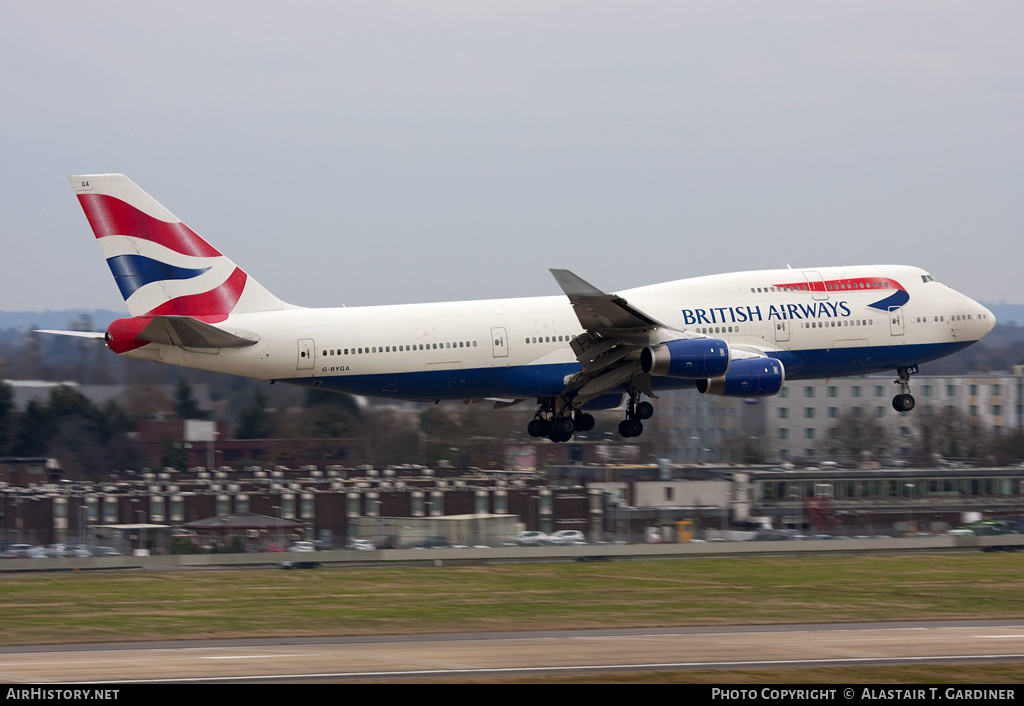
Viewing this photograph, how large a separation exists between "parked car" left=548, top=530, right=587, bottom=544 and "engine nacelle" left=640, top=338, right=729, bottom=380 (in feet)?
59.7

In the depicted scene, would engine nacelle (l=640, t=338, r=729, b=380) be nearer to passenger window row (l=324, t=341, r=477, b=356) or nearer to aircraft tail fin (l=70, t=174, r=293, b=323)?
passenger window row (l=324, t=341, r=477, b=356)

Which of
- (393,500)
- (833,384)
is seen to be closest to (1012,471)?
(833,384)

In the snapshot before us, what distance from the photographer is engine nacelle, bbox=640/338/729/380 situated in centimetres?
4081

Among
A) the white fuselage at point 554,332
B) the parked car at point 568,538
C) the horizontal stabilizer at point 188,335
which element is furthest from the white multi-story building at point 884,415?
the horizontal stabilizer at point 188,335

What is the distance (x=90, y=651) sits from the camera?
27.8 meters

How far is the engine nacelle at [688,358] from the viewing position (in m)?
40.8

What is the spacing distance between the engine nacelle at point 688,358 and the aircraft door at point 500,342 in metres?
4.56

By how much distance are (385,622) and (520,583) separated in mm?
9827

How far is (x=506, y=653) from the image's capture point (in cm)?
2652

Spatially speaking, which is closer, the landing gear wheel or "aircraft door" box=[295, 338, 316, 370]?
"aircraft door" box=[295, 338, 316, 370]

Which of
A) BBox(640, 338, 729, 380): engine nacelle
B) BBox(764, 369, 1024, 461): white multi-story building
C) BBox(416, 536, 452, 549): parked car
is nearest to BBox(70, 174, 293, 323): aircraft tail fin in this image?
BBox(640, 338, 729, 380): engine nacelle

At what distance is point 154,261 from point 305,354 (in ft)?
19.1

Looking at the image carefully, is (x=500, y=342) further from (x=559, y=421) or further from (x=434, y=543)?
(x=434, y=543)

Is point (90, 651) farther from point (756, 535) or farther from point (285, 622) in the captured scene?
point (756, 535)
